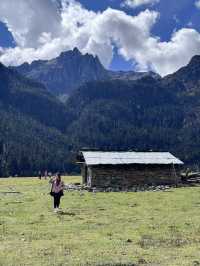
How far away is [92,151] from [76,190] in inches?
477

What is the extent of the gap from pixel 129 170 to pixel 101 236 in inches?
1630

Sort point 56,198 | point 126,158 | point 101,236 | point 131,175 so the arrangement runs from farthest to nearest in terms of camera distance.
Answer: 1. point 126,158
2. point 131,175
3. point 56,198
4. point 101,236

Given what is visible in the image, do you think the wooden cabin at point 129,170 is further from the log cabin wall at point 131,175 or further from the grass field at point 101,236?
the grass field at point 101,236

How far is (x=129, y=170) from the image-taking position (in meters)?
62.7

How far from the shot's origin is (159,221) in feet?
87.7

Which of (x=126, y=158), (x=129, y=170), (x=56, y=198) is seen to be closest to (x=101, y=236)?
(x=56, y=198)

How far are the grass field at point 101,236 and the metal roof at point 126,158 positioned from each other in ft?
89.5

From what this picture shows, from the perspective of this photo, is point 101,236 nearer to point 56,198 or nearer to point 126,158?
point 56,198

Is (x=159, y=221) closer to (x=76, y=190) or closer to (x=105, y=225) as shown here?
(x=105, y=225)

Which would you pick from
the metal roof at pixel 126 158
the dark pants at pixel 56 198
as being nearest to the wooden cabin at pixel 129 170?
the metal roof at pixel 126 158

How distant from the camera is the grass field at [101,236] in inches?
657

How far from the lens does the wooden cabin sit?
6135 centimetres

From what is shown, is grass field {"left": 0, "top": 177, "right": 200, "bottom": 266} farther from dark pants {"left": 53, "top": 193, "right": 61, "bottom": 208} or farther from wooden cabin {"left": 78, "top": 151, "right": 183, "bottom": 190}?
wooden cabin {"left": 78, "top": 151, "right": 183, "bottom": 190}

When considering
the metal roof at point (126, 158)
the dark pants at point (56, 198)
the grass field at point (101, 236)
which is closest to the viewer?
the grass field at point (101, 236)
